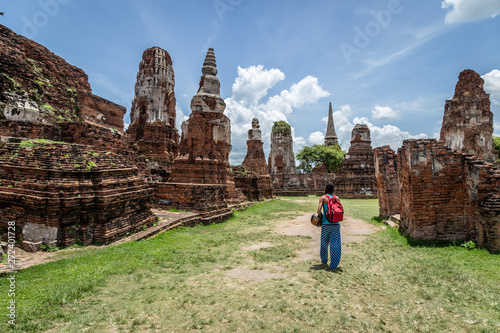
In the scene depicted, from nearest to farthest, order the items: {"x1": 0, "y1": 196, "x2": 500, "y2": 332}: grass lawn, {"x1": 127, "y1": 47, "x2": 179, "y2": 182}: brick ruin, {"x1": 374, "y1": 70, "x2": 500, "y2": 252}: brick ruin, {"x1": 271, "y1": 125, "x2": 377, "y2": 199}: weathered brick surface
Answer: {"x1": 0, "y1": 196, "x2": 500, "y2": 332}: grass lawn, {"x1": 374, "y1": 70, "x2": 500, "y2": 252}: brick ruin, {"x1": 127, "y1": 47, "x2": 179, "y2": 182}: brick ruin, {"x1": 271, "y1": 125, "x2": 377, "y2": 199}: weathered brick surface

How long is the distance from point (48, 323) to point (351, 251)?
485cm


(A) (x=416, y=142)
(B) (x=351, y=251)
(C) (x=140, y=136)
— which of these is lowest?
(B) (x=351, y=251)

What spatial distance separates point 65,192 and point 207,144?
283 inches

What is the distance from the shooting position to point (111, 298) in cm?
317

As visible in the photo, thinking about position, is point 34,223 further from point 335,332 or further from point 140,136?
point 140,136

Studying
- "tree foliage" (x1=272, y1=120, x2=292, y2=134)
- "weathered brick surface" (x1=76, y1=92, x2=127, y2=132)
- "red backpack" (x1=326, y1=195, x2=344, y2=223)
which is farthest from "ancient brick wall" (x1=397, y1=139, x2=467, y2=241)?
"tree foliage" (x1=272, y1=120, x2=292, y2=134)

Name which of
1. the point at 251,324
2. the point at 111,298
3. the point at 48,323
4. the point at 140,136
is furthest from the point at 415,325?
the point at 140,136

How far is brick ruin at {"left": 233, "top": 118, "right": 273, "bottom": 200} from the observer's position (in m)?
16.4

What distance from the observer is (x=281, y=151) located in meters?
34.5

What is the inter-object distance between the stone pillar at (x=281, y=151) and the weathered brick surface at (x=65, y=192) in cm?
2894

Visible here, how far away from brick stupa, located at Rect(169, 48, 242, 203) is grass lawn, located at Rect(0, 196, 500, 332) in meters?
6.15

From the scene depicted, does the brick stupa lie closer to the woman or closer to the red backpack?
the woman

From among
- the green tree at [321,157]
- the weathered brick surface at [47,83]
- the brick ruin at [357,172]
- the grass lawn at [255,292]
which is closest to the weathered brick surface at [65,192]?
the grass lawn at [255,292]

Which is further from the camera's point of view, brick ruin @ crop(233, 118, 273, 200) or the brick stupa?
brick ruin @ crop(233, 118, 273, 200)
